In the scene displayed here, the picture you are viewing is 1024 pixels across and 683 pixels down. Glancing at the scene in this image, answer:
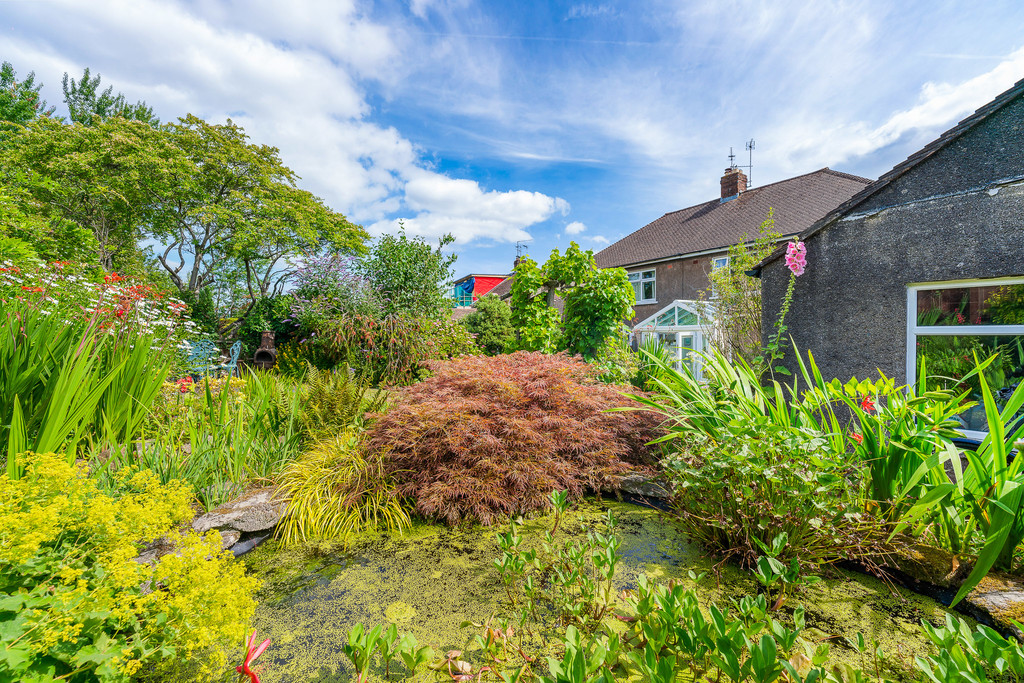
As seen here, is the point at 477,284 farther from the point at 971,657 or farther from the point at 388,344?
the point at 971,657

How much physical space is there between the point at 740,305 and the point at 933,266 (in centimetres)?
241

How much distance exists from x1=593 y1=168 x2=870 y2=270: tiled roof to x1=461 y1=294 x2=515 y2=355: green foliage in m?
6.89

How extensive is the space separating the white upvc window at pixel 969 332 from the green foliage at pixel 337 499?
4.72 meters

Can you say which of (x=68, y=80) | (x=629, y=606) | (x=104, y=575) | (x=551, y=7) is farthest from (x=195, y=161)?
(x=629, y=606)

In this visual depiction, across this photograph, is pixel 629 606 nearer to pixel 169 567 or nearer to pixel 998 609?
pixel 998 609

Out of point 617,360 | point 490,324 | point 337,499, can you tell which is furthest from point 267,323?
point 337,499

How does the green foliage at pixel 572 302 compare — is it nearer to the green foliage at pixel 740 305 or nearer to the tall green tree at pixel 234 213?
the green foliage at pixel 740 305

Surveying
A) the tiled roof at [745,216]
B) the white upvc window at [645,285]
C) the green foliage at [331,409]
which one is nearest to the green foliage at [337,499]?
the green foliage at [331,409]

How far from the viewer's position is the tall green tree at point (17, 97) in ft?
46.4

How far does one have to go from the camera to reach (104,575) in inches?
49.0

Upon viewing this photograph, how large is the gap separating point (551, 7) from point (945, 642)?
18.7ft

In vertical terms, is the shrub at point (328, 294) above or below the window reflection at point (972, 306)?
above

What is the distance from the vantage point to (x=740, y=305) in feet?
19.8

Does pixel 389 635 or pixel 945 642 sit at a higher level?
pixel 945 642
